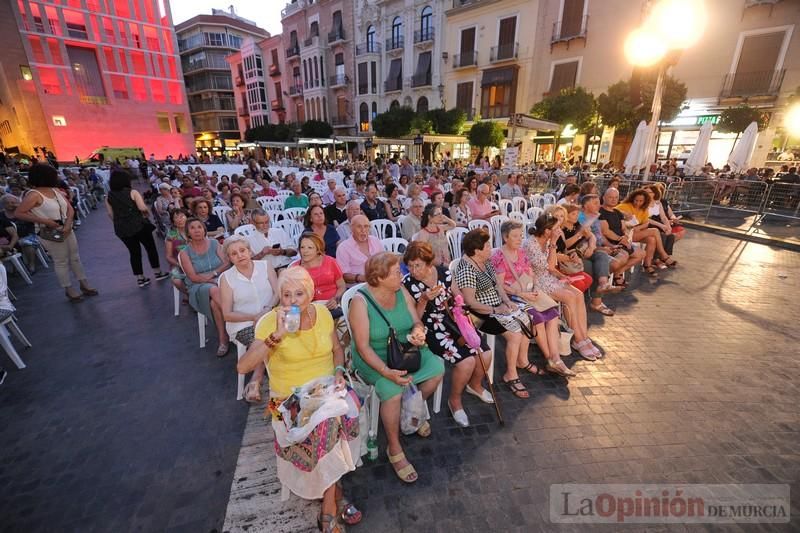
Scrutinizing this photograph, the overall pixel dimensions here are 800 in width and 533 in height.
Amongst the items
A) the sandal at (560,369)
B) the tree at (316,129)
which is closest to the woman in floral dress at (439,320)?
the sandal at (560,369)

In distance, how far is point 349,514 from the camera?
6.26 feet

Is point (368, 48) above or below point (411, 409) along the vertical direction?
above

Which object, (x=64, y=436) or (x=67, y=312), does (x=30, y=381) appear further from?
(x=67, y=312)

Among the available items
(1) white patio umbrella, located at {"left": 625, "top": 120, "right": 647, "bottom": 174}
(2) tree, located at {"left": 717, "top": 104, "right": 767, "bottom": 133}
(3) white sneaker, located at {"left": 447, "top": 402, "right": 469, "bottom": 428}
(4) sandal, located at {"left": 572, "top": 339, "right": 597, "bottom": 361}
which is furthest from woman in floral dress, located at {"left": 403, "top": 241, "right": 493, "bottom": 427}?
(2) tree, located at {"left": 717, "top": 104, "right": 767, "bottom": 133}

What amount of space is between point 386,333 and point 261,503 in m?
1.24

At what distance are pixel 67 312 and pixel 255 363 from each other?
441cm

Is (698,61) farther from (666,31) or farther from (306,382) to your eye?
(306,382)

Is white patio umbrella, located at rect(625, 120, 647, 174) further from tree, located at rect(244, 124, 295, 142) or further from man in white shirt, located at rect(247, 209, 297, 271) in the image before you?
tree, located at rect(244, 124, 295, 142)

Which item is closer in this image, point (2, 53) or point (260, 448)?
point (260, 448)

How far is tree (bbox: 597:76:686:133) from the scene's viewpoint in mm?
14455

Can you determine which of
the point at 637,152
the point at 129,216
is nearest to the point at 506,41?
the point at 637,152

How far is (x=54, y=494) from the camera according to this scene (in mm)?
2086

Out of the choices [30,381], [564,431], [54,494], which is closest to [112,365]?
[30,381]

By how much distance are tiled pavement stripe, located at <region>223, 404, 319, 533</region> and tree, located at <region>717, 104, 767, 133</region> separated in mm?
20039
